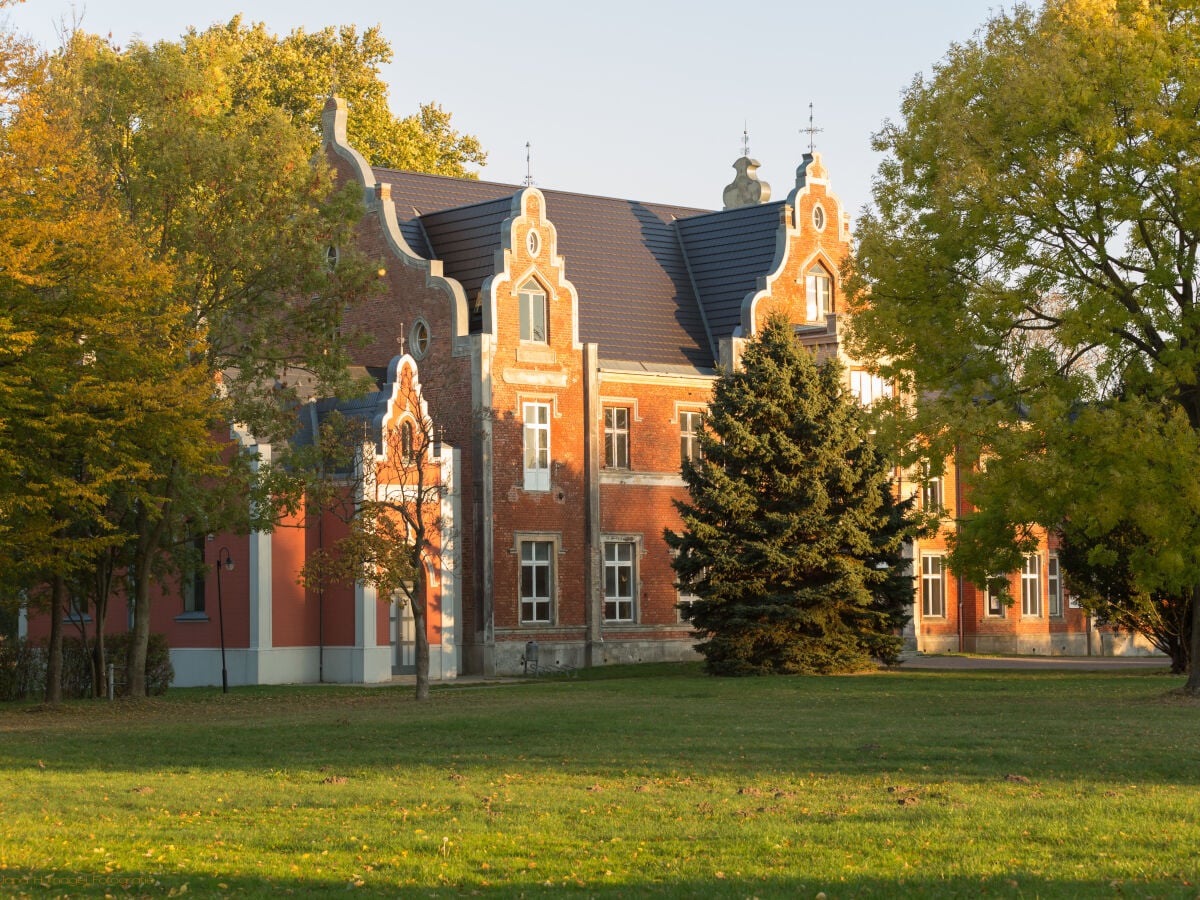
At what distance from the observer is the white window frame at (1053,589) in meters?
54.1

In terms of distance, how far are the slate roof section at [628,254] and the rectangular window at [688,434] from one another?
52.5 inches

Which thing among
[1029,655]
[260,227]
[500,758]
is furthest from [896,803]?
[1029,655]

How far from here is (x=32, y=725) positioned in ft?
87.0

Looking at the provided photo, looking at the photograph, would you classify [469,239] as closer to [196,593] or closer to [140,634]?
[196,593]

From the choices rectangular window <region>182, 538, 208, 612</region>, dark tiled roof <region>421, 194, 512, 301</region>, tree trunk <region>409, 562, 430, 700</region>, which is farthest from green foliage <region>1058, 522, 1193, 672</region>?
rectangular window <region>182, 538, 208, 612</region>

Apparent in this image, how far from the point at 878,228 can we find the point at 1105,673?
13.9 meters

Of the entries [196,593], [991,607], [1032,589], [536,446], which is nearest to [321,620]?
[196,593]

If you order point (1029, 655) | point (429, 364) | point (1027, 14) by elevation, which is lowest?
point (1029, 655)

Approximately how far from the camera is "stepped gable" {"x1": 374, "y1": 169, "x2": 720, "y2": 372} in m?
45.0

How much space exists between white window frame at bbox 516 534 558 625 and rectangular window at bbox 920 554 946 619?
13264mm

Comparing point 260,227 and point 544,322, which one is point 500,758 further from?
point 544,322

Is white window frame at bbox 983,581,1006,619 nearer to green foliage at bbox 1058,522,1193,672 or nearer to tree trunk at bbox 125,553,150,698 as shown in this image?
green foliage at bbox 1058,522,1193,672

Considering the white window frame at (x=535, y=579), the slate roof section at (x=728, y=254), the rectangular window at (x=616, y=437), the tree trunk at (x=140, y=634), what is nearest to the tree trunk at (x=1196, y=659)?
the white window frame at (x=535, y=579)

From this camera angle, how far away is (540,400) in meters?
43.2
